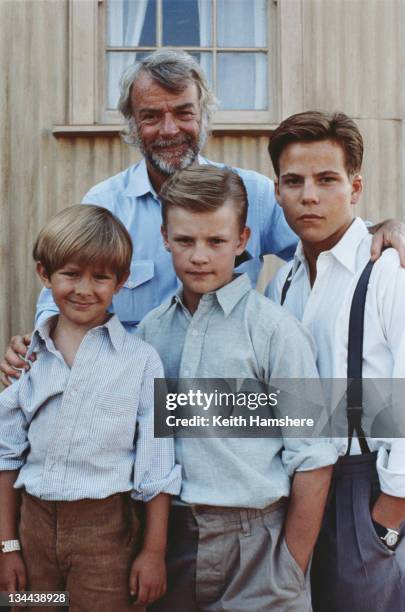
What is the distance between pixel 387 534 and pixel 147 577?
1.27 ft

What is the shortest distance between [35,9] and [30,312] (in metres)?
1.03

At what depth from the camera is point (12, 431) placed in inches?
46.9

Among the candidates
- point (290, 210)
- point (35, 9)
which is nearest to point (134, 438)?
point (290, 210)

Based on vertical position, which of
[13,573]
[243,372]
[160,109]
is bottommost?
[13,573]

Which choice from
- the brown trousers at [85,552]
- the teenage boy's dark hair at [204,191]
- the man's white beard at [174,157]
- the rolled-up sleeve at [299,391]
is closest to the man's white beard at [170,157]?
the man's white beard at [174,157]

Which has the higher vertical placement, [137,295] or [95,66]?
[95,66]

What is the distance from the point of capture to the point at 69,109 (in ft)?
7.82

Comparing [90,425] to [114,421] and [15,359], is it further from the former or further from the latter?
[15,359]

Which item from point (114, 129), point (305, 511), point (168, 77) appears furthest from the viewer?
point (114, 129)

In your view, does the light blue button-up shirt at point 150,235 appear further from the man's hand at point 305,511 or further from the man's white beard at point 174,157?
the man's hand at point 305,511

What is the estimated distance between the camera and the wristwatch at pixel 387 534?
1113 mm

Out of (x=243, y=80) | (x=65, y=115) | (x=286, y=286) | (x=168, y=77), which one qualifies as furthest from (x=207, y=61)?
(x=286, y=286)

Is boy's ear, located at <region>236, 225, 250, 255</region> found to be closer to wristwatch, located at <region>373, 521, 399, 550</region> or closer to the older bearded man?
the older bearded man

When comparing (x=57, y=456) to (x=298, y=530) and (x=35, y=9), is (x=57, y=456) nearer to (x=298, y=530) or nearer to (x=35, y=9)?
Answer: (x=298, y=530)
